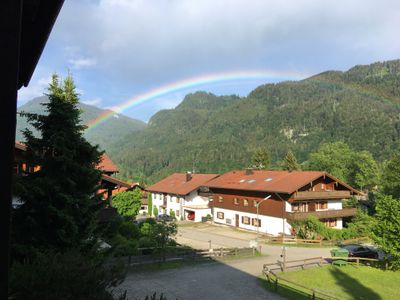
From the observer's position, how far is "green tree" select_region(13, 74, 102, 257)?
1469 centimetres

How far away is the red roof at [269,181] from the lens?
46562 millimetres

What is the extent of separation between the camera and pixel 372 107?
19850 centimetres

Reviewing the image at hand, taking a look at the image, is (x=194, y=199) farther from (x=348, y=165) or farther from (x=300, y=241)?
(x=348, y=165)

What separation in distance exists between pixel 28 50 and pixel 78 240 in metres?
12.1

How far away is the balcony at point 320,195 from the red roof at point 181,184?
72.1ft

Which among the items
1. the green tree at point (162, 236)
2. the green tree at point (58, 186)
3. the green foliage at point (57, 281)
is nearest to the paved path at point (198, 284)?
the green tree at point (162, 236)

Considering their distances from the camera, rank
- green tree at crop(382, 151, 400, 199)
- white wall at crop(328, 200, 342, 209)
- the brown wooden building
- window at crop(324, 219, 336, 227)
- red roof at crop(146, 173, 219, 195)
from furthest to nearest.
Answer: red roof at crop(146, 173, 219, 195)
green tree at crop(382, 151, 400, 199)
white wall at crop(328, 200, 342, 209)
window at crop(324, 219, 336, 227)
the brown wooden building

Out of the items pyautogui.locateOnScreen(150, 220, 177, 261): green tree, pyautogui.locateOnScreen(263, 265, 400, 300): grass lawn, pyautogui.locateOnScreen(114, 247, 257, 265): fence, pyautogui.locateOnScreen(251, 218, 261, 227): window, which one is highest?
pyautogui.locateOnScreen(150, 220, 177, 261): green tree

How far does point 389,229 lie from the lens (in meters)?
27.0

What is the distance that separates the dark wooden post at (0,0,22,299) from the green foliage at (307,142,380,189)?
7873 cm

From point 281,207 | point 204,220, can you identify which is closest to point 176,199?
point 204,220

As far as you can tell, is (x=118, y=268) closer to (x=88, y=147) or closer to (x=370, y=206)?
(x=88, y=147)

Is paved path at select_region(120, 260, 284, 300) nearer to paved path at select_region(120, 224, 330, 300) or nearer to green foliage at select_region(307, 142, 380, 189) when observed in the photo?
paved path at select_region(120, 224, 330, 300)

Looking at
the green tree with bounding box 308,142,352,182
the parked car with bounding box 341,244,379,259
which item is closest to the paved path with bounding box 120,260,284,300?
the parked car with bounding box 341,244,379,259
